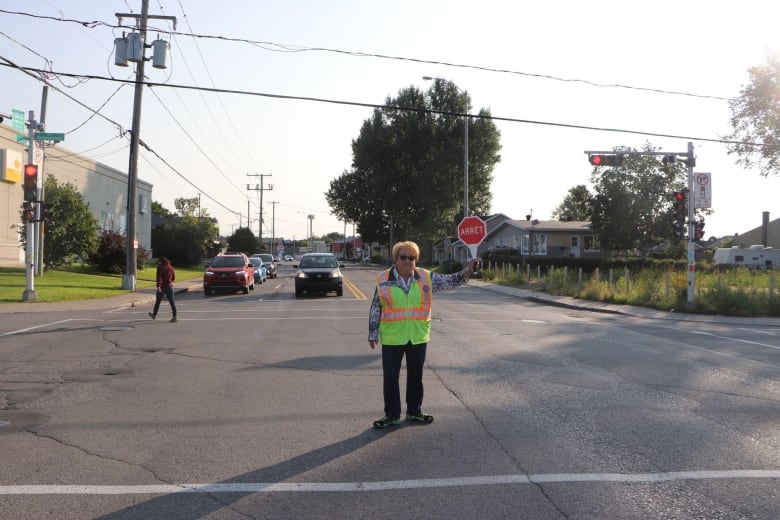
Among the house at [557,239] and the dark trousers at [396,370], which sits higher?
the house at [557,239]

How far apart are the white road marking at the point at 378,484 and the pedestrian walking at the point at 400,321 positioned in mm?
1551

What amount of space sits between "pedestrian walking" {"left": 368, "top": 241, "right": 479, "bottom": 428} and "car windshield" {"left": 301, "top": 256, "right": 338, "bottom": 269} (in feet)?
66.7

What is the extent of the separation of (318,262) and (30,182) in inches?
420

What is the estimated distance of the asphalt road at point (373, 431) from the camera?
4.45m

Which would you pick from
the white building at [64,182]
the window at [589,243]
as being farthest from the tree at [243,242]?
the window at [589,243]

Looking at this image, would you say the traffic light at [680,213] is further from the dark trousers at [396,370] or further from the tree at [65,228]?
the tree at [65,228]

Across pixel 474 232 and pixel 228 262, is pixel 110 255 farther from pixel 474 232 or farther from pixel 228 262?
pixel 474 232

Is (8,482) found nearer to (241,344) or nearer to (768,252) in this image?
(241,344)

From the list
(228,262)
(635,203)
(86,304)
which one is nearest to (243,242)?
(635,203)

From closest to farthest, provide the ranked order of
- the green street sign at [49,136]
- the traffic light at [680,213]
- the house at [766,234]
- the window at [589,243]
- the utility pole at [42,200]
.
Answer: the traffic light at [680,213] → the green street sign at [49,136] → the utility pole at [42,200] → the window at [589,243] → the house at [766,234]

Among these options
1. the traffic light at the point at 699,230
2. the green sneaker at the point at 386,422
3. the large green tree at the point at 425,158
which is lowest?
the green sneaker at the point at 386,422

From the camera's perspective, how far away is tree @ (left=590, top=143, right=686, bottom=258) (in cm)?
5534

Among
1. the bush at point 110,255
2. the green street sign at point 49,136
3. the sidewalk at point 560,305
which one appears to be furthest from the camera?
the bush at point 110,255

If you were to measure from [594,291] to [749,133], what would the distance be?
72.0 ft
